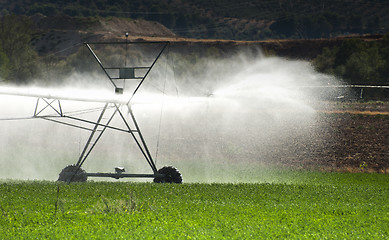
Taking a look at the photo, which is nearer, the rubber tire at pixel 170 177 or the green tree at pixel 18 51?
the rubber tire at pixel 170 177

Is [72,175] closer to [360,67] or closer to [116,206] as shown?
[116,206]

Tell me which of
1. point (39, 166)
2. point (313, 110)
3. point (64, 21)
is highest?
point (64, 21)

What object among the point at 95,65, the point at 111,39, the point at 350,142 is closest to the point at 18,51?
the point at 95,65

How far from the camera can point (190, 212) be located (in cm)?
1888

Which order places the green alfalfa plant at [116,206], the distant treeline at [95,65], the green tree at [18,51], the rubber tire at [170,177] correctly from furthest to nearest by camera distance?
1. the green tree at [18,51]
2. the distant treeline at [95,65]
3. the rubber tire at [170,177]
4. the green alfalfa plant at [116,206]

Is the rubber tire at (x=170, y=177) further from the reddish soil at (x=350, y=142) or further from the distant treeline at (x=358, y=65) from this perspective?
the distant treeline at (x=358, y=65)

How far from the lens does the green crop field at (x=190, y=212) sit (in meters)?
15.9

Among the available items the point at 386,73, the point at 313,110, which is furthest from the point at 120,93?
the point at 386,73

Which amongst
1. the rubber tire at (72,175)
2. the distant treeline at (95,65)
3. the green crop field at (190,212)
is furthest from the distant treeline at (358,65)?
the rubber tire at (72,175)

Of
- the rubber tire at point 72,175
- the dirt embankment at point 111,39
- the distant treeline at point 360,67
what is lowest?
the rubber tire at point 72,175

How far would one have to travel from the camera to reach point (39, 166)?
39562 mm

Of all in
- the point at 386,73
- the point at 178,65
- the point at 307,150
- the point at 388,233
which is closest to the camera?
the point at 388,233

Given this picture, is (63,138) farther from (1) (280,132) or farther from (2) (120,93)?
(2) (120,93)

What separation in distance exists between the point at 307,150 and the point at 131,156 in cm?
1206
